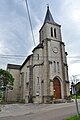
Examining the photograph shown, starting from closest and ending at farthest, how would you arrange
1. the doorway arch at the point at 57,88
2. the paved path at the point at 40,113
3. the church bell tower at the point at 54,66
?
the paved path at the point at 40,113 < the church bell tower at the point at 54,66 < the doorway arch at the point at 57,88

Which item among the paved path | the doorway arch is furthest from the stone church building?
the paved path

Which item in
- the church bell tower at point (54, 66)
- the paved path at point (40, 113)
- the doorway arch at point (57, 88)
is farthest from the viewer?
the doorway arch at point (57, 88)

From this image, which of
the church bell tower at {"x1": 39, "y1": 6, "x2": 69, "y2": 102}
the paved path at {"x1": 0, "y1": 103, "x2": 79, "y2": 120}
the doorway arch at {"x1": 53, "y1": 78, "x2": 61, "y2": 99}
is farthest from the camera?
the doorway arch at {"x1": 53, "y1": 78, "x2": 61, "y2": 99}

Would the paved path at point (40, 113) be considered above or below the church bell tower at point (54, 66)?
below

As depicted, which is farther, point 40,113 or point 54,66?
point 54,66

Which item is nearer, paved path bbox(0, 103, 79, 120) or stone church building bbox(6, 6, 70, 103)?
paved path bbox(0, 103, 79, 120)

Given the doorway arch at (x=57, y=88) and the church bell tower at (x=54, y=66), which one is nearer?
the church bell tower at (x=54, y=66)

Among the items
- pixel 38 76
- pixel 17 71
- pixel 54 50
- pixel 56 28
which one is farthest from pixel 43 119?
pixel 17 71

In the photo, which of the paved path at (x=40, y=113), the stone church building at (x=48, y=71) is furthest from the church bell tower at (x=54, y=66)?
the paved path at (x=40, y=113)

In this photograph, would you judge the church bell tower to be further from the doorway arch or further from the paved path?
the paved path

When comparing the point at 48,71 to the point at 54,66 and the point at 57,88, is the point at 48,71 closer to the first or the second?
the point at 54,66

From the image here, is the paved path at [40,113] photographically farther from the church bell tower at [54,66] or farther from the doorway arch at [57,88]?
the doorway arch at [57,88]

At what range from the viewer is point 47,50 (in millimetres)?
28797

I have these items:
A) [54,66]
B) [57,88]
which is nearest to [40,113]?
[57,88]
